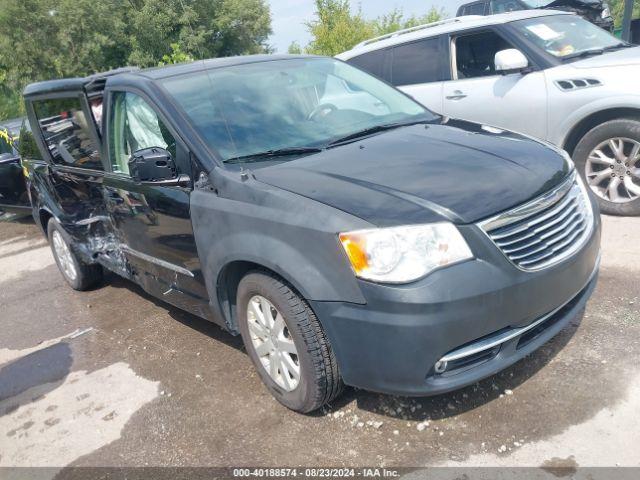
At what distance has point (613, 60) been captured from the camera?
4.91m

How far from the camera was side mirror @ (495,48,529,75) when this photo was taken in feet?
16.8

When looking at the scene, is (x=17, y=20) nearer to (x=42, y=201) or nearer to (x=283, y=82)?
(x=42, y=201)

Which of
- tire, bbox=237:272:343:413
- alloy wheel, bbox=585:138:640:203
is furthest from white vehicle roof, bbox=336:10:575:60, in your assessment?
tire, bbox=237:272:343:413

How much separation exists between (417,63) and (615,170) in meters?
2.32

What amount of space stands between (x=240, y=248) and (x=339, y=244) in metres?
0.63

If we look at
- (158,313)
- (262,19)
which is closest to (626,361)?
(158,313)

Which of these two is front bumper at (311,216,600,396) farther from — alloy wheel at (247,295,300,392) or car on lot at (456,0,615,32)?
car on lot at (456,0,615,32)

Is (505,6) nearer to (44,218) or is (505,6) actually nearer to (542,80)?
(542,80)

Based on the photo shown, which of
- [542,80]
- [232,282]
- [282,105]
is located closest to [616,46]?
[542,80]

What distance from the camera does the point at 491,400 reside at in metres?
2.85

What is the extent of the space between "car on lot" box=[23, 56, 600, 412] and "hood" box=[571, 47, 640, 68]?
2047 millimetres

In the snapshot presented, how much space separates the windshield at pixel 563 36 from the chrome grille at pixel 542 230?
3.02 meters

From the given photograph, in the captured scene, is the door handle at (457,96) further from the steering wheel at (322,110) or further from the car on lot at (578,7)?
the car on lot at (578,7)

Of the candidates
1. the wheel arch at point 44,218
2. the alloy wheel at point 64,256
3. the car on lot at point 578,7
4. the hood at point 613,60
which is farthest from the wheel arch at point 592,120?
the car on lot at point 578,7
